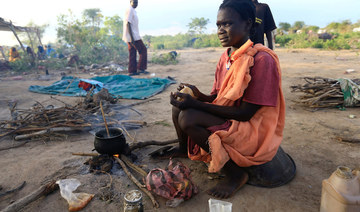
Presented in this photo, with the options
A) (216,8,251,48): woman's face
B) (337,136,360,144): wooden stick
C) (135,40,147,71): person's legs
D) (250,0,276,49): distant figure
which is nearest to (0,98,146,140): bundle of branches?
(216,8,251,48): woman's face

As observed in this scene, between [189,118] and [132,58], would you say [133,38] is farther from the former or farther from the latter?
[189,118]

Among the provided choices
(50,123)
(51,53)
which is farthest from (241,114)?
(51,53)

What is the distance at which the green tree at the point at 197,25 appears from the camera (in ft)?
91.4

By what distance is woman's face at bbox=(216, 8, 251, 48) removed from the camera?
187 cm

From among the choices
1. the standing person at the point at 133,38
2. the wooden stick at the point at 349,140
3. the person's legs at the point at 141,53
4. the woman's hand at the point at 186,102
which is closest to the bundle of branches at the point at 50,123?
the woman's hand at the point at 186,102

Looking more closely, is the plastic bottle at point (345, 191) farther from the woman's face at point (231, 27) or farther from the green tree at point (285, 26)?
the green tree at point (285, 26)

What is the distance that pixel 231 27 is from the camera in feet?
6.20

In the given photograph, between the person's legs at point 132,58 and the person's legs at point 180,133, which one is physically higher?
the person's legs at point 132,58

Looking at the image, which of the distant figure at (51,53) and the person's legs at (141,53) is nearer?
the person's legs at (141,53)

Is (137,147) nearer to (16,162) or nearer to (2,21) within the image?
(16,162)

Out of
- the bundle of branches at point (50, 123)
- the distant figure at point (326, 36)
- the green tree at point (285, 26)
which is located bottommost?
the bundle of branches at point (50, 123)

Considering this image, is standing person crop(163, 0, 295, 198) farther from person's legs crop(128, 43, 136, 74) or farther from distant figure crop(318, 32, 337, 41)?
distant figure crop(318, 32, 337, 41)

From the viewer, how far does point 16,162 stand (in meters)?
2.63

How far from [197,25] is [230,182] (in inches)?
1101
